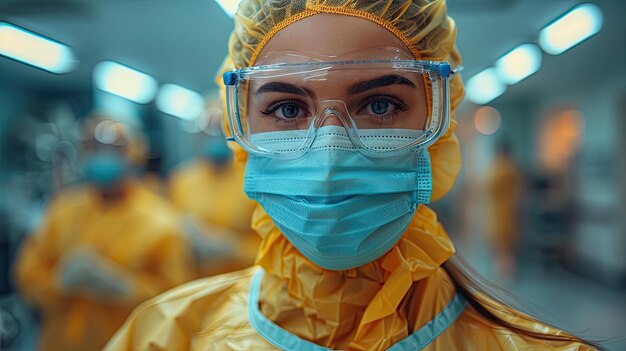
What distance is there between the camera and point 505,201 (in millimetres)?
5137

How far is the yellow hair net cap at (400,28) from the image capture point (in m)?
0.84

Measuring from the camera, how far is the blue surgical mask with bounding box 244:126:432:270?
32.5 inches

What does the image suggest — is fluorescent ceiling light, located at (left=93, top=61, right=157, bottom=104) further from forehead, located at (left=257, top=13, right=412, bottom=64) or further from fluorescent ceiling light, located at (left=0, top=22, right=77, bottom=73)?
forehead, located at (left=257, top=13, right=412, bottom=64)

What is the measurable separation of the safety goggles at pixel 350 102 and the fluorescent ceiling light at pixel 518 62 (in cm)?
101

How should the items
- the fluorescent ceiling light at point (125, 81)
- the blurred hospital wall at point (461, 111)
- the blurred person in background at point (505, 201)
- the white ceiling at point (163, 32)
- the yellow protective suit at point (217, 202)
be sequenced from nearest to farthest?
the white ceiling at point (163, 32) < the blurred hospital wall at point (461, 111) < the fluorescent ceiling light at point (125, 81) < the yellow protective suit at point (217, 202) < the blurred person in background at point (505, 201)

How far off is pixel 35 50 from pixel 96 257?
Result: 2.91 ft

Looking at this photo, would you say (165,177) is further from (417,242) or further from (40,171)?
(417,242)

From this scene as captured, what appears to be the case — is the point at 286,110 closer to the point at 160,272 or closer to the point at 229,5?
the point at 229,5

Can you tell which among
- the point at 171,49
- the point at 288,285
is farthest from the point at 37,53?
the point at 288,285

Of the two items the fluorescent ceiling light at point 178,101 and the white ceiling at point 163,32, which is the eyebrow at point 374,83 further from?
the fluorescent ceiling light at point 178,101

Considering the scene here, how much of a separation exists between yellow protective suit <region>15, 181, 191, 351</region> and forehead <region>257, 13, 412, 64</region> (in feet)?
4.05

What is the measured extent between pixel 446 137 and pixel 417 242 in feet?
0.69

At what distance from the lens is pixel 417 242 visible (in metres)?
0.92

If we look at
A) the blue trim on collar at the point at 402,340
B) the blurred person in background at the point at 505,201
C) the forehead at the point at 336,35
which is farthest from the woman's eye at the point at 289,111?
the blurred person in background at the point at 505,201
